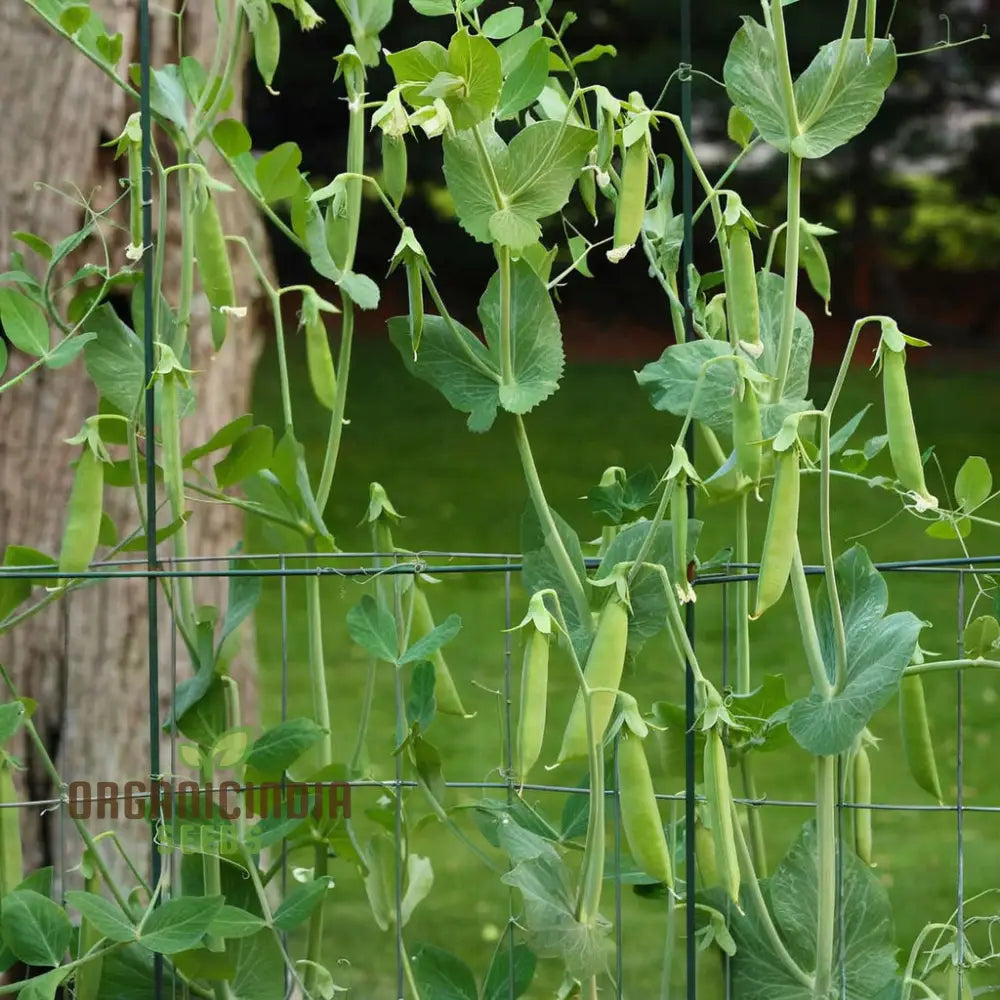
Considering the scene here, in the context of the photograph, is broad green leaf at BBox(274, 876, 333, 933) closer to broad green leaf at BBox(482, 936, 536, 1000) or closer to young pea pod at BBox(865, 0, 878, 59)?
broad green leaf at BBox(482, 936, 536, 1000)

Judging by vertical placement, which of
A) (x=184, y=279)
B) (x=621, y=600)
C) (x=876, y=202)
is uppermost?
(x=876, y=202)

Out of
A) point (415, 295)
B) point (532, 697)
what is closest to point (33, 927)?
point (532, 697)

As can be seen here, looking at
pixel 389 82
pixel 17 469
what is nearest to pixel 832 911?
pixel 17 469

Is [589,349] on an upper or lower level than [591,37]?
lower

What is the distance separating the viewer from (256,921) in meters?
1.21

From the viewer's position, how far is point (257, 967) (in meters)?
1.31

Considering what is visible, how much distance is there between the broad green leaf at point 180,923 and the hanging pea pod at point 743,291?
59cm

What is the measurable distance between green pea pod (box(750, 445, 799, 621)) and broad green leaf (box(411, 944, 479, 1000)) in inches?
17.1

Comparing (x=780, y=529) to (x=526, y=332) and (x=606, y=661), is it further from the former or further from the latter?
(x=526, y=332)

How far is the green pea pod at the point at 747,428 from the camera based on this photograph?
100cm

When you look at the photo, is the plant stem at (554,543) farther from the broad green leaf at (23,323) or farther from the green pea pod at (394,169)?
the broad green leaf at (23,323)

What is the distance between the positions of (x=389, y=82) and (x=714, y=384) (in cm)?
604

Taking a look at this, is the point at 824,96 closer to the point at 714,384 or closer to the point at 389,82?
the point at 714,384

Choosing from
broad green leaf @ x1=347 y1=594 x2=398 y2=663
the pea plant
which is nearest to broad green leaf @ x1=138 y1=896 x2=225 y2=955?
the pea plant
